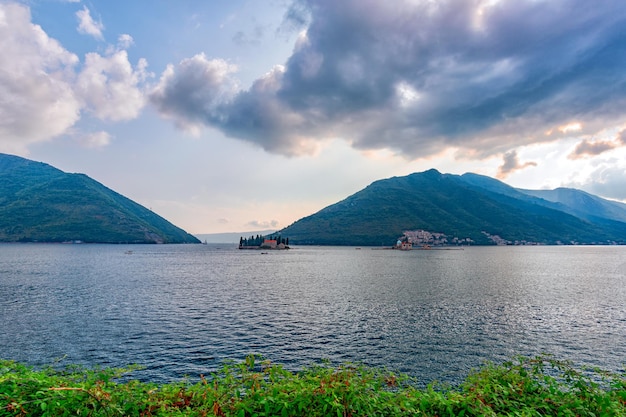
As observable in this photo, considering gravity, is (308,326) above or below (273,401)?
below

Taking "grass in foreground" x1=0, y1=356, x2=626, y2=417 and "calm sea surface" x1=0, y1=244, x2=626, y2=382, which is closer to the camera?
"grass in foreground" x1=0, y1=356, x2=626, y2=417

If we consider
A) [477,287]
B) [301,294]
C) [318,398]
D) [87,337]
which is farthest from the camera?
[477,287]

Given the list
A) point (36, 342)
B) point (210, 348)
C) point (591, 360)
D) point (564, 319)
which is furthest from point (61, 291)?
point (564, 319)

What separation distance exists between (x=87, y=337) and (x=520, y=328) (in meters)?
70.1

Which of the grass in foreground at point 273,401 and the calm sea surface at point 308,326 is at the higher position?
the grass in foreground at point 273,401

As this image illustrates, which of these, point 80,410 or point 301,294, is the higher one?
point 80,410

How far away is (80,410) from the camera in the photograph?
10844 millimetres

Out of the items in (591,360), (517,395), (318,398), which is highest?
(318,398)

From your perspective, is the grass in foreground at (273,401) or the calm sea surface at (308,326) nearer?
the grass in foreground at (273,401)

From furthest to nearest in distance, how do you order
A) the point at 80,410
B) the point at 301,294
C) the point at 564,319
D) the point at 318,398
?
the point at 301,294, the point at 564,319, the point at 318,398, the point at 80,410

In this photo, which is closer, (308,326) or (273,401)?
(273,401)

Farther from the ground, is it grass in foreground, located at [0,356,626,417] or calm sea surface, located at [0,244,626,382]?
grass in foreground, located at [0,356,626,417]

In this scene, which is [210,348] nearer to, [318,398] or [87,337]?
[87,337]

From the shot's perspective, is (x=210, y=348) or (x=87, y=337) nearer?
(x=210, y=348)
